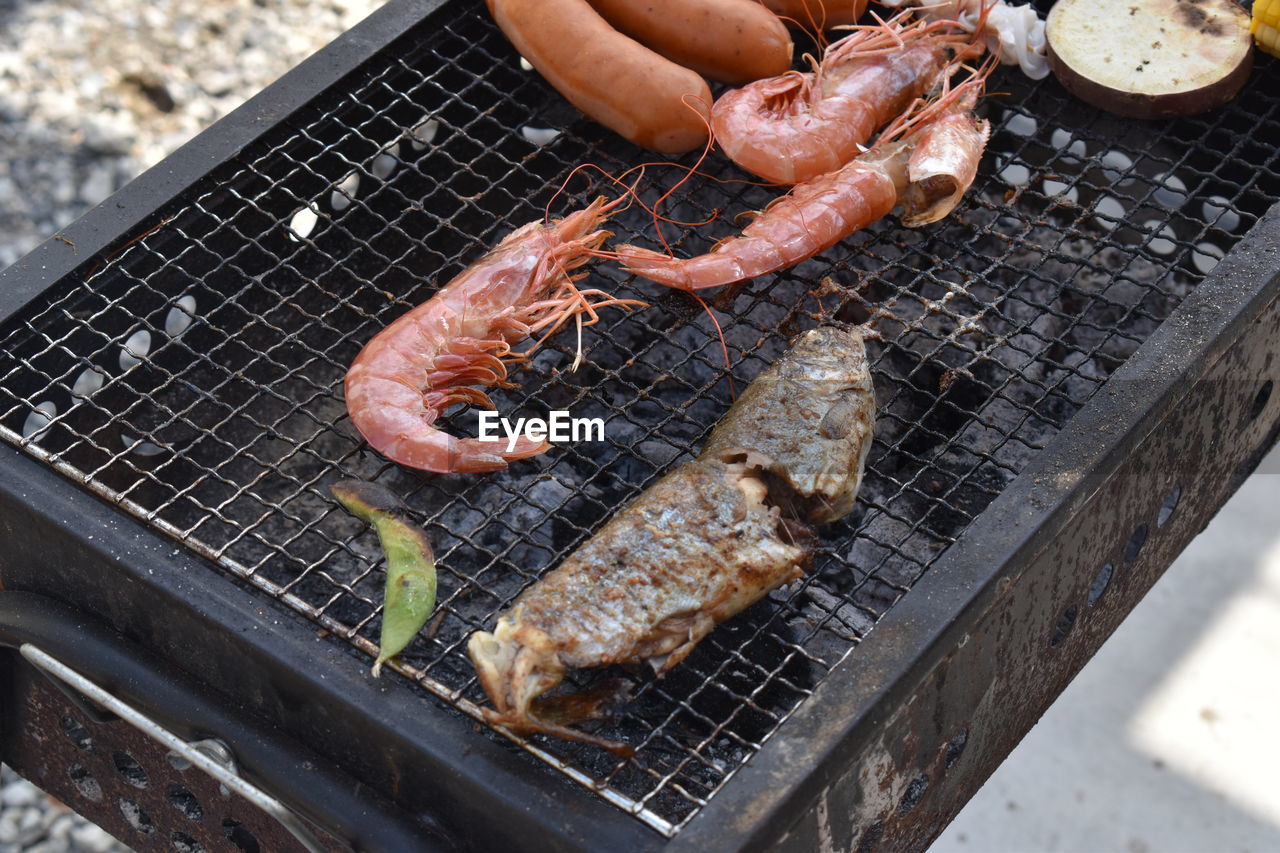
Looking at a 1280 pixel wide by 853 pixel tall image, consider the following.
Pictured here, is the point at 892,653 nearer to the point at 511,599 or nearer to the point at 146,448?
the point at 511,599

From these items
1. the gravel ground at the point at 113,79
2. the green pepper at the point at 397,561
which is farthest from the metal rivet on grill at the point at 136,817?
the gravel ground at the point at 113,79

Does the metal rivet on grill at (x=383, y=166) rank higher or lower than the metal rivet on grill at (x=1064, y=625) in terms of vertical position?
higher

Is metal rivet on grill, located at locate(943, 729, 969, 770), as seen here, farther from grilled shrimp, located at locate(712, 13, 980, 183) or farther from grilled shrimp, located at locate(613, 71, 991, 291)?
grilled shrimp, located at locate(712, 13, 980, 183)

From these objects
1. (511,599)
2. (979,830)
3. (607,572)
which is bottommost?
(979,830)

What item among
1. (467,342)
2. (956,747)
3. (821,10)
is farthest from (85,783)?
(821,10)

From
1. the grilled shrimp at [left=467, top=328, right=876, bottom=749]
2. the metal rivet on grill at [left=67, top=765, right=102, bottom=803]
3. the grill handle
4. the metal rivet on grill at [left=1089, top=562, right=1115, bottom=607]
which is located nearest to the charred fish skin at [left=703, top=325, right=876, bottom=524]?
the grilled shrimp at [left=467, top=328, right=876, bottom=749]

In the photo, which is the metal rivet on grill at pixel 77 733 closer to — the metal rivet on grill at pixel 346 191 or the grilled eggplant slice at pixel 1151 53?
the metal rivet on grill at pixel 346 191

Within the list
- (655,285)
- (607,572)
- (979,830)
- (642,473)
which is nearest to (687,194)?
(655,285)
